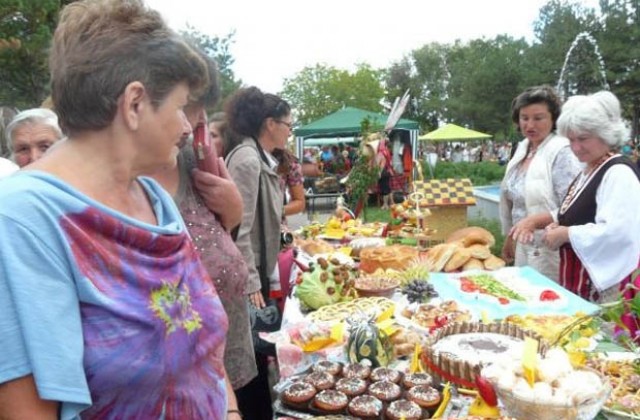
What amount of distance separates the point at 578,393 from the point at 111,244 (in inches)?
53.5

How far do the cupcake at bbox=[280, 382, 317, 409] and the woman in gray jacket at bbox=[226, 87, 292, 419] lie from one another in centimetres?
75

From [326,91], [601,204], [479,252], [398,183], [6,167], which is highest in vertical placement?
[326,91]

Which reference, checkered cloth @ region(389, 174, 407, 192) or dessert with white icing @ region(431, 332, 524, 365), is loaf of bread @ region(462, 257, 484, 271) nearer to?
dessert with white icing @ region(431, 332, 524, 365)

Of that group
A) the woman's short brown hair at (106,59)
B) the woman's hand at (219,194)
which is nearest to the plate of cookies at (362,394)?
the woman's hand at (219,194)

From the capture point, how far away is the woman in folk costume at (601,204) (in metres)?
2.86

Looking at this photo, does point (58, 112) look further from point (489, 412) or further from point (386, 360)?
point (386, 360)

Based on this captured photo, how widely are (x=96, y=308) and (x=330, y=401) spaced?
1.19m

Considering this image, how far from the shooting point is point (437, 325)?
2527 mm

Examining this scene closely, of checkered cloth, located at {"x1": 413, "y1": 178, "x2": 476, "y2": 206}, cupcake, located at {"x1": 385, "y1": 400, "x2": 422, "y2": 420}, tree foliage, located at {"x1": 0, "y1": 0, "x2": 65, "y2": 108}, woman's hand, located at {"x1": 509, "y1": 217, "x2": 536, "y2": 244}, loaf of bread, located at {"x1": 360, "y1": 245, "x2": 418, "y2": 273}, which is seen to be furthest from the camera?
tree foliage, located at {"x1": 0, "y1": 0, "x2": 65, "y2": 108}

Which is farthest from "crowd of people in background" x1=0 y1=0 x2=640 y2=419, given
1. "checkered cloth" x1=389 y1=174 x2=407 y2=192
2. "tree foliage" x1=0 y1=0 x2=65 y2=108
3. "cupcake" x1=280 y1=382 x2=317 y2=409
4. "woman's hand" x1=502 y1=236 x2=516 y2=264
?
"checkered cloth" x1=389 y1=174 x2=407 y2=192

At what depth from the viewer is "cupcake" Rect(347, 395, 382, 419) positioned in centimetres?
180

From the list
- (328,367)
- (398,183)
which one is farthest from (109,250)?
(398,183)

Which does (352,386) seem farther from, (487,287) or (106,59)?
(487,287)

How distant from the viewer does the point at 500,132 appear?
39.8 meters
